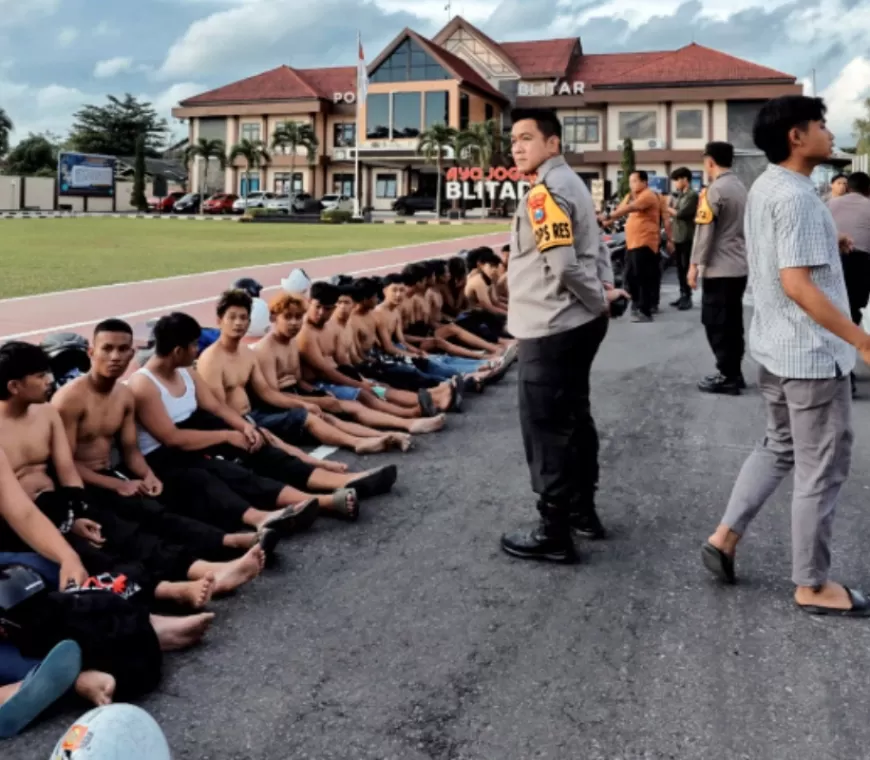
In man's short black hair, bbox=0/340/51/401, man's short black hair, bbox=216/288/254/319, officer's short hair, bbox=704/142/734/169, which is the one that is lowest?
man's short black hair, bbox=0/340/51/401

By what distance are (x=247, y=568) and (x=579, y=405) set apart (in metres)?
1.69

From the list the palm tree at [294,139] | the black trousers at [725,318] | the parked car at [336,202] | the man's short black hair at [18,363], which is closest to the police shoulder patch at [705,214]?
the black trousers at [725,318]

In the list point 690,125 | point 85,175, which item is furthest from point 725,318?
point 85,175

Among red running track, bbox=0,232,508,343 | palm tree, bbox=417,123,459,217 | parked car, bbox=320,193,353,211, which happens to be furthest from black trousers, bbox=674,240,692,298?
A: parked car, bbox=320,193,353,211

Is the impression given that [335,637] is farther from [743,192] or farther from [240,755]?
[743,192]

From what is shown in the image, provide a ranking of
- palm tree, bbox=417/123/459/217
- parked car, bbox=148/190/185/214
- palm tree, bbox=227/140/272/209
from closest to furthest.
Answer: palm tree, bbox=417/123/459/217 → parked car, bbox=148/190/185/214 → palm tree, bbox=227/140/272/209

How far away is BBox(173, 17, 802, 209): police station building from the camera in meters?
56.7

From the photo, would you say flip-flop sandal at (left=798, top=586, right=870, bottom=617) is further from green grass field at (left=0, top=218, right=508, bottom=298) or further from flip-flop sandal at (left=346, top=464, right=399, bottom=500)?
green grass field at (left=0, top=218, right=508, bottom=298)

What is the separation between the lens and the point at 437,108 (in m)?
60.0

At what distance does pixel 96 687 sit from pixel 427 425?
4.06 meters

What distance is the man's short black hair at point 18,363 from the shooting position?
3896 millimetres

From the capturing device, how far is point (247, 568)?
401 centimetres

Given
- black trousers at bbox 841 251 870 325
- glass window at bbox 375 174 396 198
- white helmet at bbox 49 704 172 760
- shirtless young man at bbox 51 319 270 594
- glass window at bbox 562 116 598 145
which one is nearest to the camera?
white helmet at bbox 49 704 172 760

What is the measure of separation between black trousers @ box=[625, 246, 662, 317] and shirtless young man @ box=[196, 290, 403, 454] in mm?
7014
